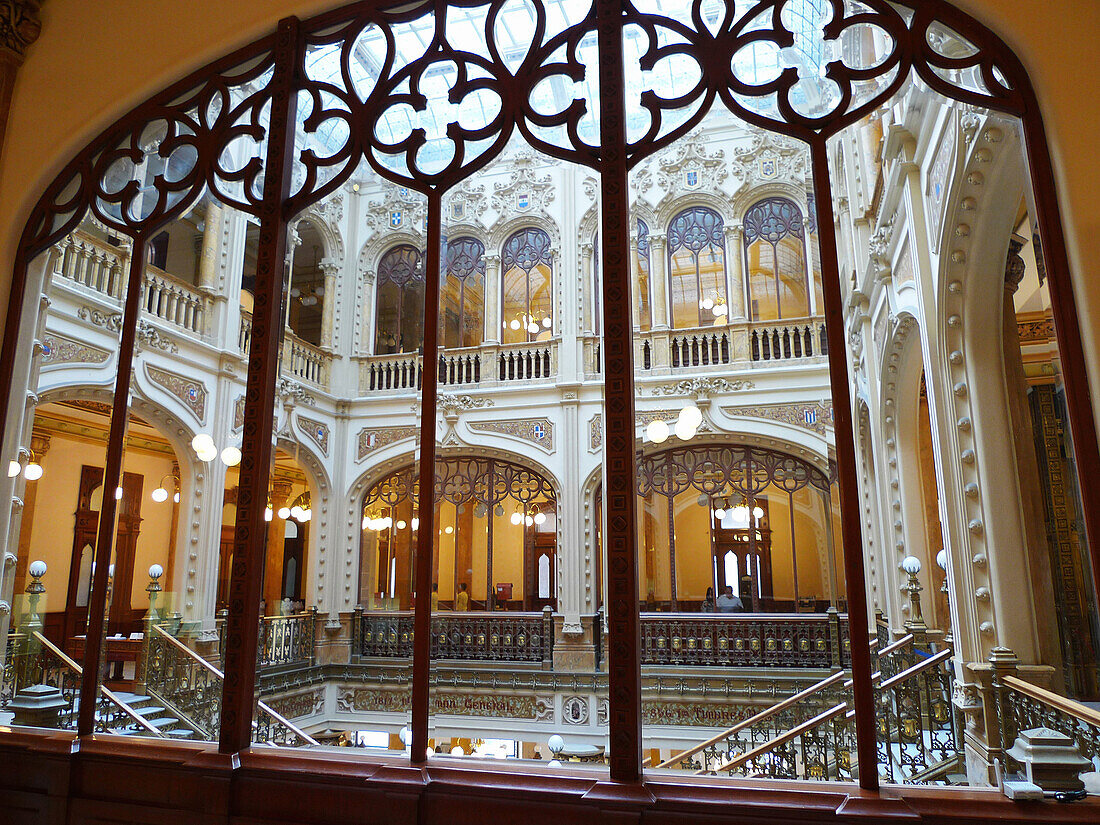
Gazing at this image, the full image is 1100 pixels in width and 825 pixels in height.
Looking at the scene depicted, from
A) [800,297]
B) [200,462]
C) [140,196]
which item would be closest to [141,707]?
[200,462]

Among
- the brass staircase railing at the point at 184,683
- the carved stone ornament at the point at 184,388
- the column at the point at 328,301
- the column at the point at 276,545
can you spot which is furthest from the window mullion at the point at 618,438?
the column at the point at 276,545

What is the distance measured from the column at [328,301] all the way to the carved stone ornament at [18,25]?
8916mm

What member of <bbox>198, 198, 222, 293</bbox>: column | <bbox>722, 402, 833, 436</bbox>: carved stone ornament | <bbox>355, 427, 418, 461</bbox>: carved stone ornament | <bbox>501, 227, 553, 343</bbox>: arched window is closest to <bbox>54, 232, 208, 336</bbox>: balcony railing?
<bbox>198, 198, 222, 293</bbox>: column

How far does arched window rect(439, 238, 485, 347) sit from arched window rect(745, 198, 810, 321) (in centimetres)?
417

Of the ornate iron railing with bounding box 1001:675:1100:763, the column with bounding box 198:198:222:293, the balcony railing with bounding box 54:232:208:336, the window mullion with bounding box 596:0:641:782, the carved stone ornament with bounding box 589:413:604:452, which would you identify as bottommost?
the ornate iron railing with bounding box 1001:675:1100:763

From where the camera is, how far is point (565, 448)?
11219mm

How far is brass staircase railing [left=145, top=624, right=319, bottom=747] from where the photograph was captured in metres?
7.79

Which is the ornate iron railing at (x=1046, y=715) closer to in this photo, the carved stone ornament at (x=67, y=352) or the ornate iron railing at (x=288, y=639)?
the carved stone ornament at (x=67, y=352)

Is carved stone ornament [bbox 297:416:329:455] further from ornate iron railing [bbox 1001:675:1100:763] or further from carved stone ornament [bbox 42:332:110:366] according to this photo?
ornate iron railing [bbox 1001:675:1100:763]

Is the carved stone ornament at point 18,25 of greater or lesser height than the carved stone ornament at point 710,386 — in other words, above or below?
below

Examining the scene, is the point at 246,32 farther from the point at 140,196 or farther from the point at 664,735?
the point at 664,735

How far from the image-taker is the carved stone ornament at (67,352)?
739 centimetres

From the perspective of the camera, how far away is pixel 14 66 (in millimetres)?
3396

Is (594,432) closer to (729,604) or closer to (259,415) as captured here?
(729,604)
